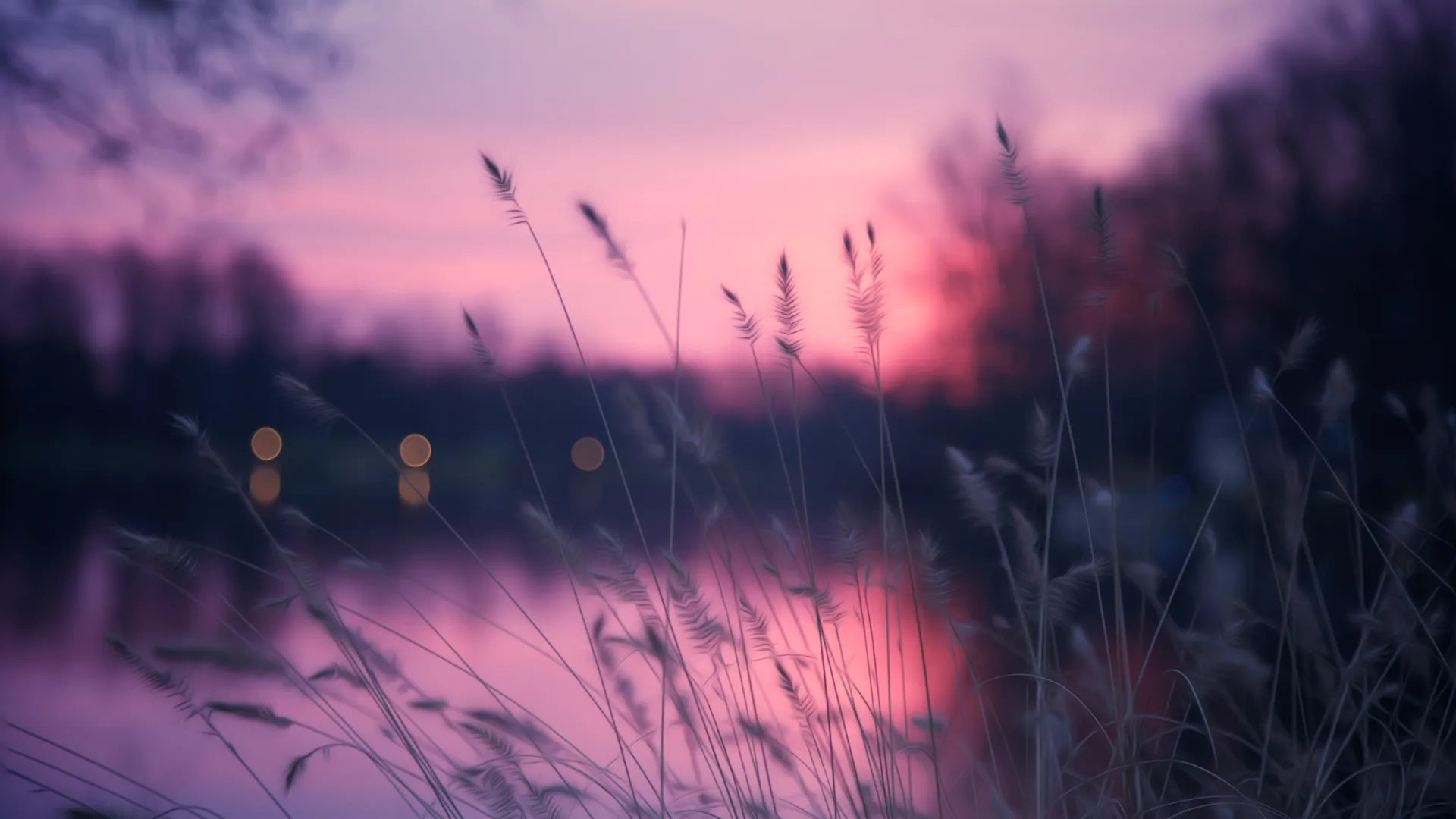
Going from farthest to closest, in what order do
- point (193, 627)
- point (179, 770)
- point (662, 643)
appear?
point (193, 627) → point (179, 770) → point (662, 643)

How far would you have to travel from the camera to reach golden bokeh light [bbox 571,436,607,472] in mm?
1829

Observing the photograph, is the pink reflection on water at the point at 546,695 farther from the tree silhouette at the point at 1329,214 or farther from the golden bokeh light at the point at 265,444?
the tree silhouette at the point at 1329,214

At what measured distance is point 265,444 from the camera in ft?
9.09

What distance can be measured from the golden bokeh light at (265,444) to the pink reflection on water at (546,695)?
0.42m

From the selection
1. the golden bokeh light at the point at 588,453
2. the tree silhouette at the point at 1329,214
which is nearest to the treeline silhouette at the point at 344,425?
the golden bokeh light at the point at 588,453

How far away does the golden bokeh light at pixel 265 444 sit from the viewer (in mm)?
2578

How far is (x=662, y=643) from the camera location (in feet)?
4.33

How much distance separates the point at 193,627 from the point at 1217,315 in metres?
4.61

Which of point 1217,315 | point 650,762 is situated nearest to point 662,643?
point 650,762

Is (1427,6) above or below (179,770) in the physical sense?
above

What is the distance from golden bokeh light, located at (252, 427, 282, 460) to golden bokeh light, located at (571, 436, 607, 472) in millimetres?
862

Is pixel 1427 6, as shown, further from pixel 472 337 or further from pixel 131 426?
pixel 131 426

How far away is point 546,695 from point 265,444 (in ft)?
3.32

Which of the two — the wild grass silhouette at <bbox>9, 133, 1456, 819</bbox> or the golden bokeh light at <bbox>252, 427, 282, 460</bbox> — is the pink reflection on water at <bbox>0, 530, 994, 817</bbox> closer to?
the wild grass silhouette at <bbox>9, 133, 1456, 819</bbox>
